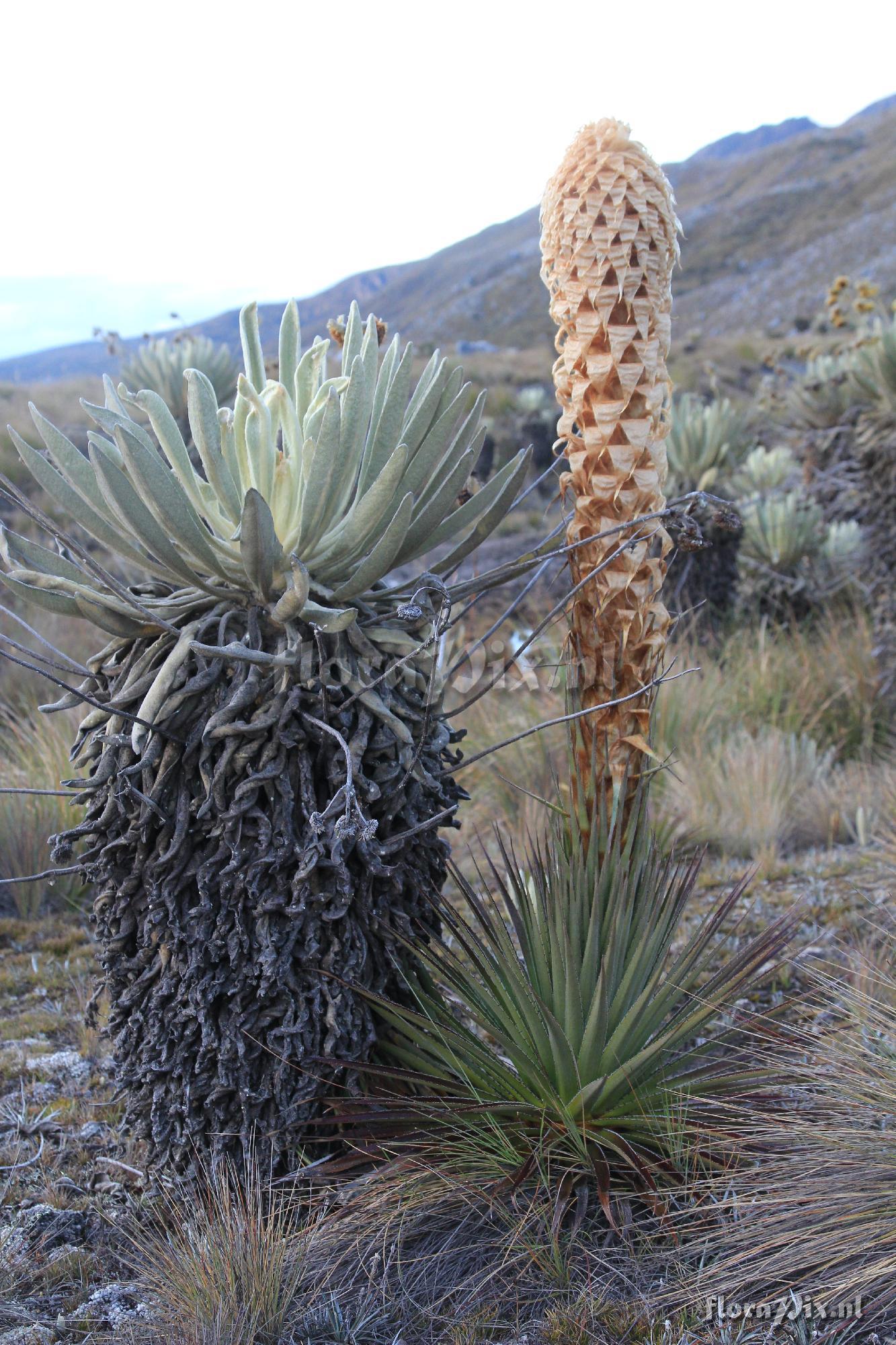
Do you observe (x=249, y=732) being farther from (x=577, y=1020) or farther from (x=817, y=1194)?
(x=817, y=1194)

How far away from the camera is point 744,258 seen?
62938mm

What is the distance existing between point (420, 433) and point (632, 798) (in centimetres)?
103

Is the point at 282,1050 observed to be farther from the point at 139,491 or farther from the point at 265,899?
the point at 139,491

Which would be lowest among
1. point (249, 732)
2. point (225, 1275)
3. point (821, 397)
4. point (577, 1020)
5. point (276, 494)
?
point (225, 1275)

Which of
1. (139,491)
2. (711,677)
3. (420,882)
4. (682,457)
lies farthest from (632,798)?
(682,457)

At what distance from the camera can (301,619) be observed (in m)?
2.29

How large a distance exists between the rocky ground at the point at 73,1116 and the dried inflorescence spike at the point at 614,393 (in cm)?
85

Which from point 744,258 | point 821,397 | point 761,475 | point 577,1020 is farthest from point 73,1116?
point 744,258

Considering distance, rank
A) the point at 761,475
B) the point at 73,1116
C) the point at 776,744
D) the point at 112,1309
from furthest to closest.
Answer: the point at 761,475 → the point at 776,744 → the point at 73,1116 → the point at 112,1309

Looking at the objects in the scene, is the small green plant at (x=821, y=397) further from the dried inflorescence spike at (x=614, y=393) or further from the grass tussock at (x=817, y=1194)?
the grass tussock at (x=817, y=1194)

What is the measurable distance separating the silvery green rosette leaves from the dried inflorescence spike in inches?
8.0

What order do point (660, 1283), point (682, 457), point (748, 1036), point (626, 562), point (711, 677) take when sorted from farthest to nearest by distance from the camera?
point (682, 457)
point (711, 677)
point (748, 1036)
point (626, 562)
point (660, 1283)

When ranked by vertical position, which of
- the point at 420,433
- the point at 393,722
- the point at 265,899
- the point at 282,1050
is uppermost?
the point at 420,433

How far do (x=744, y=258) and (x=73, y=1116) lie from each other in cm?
6846
